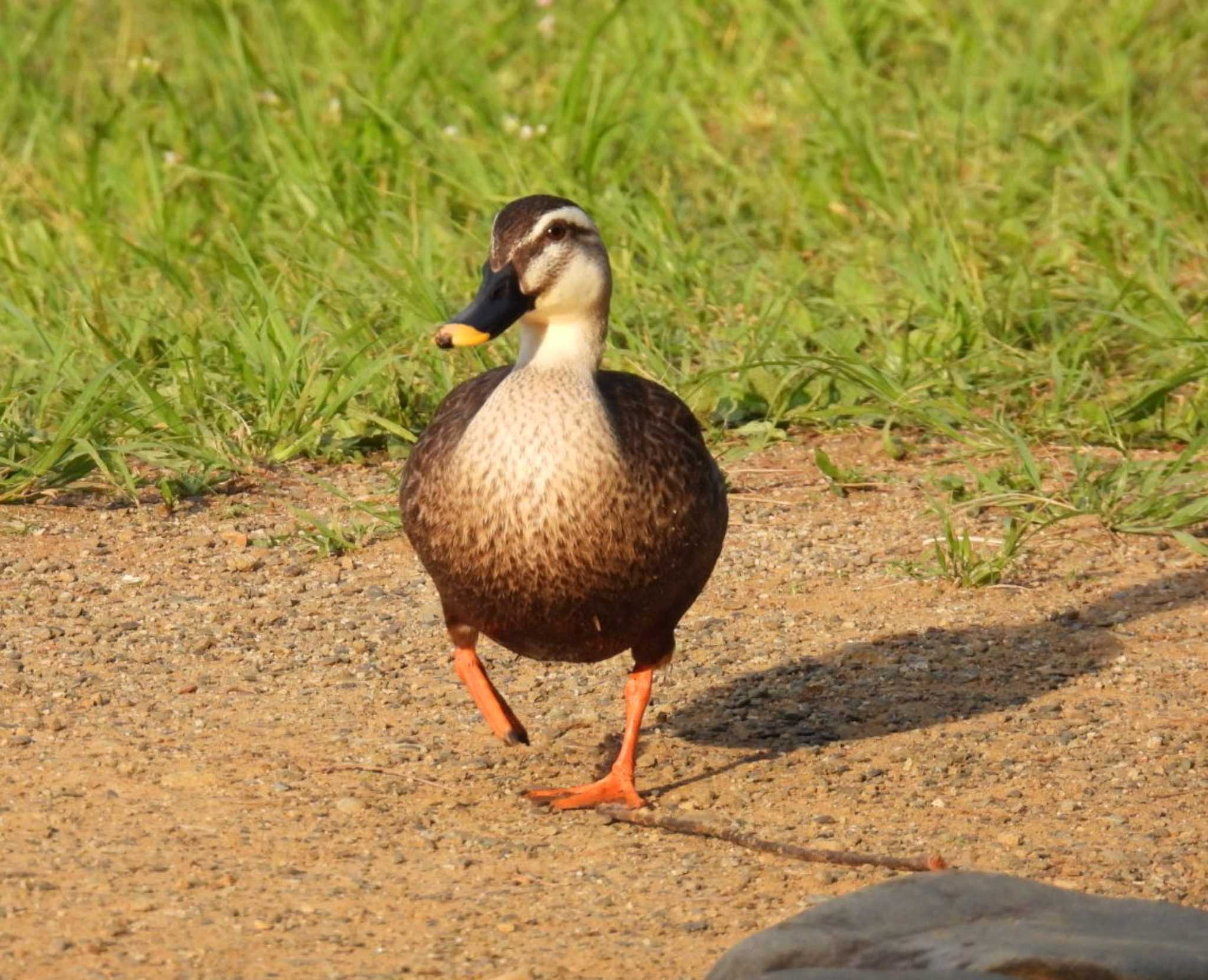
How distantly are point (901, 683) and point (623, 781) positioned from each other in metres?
0.90

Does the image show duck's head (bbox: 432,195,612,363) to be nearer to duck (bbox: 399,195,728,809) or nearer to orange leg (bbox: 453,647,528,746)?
duck (bbox: 399,195,728,809)

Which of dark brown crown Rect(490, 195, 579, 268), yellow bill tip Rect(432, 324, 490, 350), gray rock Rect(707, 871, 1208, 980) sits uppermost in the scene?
dark brown crown Rect(490, 195, 579, 268)

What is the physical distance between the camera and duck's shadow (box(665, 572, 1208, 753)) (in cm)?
447

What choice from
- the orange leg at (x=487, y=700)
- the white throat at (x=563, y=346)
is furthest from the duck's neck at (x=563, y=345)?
the orange leg at (x=487, y=700)

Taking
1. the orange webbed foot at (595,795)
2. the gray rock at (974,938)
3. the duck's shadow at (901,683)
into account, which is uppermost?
the gray rock at (974,938)

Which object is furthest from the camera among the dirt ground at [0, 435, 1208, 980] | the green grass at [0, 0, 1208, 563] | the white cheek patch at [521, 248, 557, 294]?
the green grass at [0, 0, 1208, 563]

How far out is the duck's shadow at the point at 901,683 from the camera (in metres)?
4.47

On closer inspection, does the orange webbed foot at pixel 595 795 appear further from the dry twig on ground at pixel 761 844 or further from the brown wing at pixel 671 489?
the brown wing at pixel 671 489

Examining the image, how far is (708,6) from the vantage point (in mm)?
8805

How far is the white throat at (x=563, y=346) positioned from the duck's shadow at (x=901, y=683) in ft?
3.02

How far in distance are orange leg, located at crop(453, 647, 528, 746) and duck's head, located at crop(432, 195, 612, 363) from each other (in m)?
0.64

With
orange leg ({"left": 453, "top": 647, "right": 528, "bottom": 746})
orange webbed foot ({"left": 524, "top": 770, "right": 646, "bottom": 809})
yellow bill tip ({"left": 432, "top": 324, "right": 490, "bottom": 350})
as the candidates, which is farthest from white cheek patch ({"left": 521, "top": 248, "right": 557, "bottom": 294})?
orange webbed foot ({"left": 524, "top": 770, "right": 646, "bottom": 809})

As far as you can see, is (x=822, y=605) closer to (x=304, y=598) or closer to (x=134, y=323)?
(x=304, y=598)

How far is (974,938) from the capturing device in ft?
9.62
